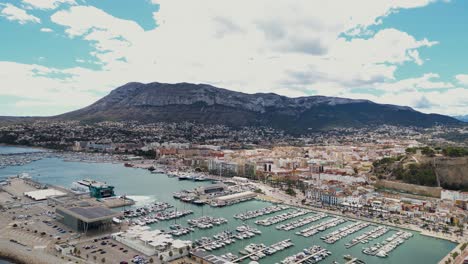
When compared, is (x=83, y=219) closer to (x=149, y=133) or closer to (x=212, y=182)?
(x=212, y=182)

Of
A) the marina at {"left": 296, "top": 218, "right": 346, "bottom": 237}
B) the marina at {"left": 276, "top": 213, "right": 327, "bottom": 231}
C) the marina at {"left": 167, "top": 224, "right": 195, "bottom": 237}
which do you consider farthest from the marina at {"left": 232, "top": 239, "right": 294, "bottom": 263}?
the marina at {"left": 167, "top": 224, "right": 195, "bottom": 237}

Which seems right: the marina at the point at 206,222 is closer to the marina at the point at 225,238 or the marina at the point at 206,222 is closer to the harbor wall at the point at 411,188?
the marina at the point at 225,238

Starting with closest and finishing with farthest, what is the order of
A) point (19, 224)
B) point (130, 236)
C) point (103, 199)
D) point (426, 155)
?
1. point (130, 236)
2. point (19, 224)
3. point (103, 199)
4. point (426, 155)

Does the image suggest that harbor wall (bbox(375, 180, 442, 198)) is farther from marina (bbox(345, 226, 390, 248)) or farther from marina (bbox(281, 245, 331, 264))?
marina (bbox(281, 245, 331, 264))

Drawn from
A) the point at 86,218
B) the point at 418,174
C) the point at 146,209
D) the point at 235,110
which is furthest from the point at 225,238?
the point at 235,110

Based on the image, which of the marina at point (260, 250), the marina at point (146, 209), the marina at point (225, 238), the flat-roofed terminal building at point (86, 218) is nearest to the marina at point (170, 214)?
the marina at point (146, 209)

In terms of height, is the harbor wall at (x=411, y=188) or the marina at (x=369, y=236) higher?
the harbor wall at (x=411, y=188)

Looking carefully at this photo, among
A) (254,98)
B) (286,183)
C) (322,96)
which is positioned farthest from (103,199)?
(322,96)
